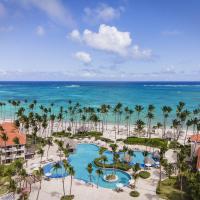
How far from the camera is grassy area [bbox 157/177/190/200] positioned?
144ft

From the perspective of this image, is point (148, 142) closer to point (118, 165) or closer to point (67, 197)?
point (118, 165)

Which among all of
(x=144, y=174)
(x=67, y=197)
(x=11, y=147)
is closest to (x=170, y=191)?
(x=144, y=174)

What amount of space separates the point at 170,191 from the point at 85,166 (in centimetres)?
2232

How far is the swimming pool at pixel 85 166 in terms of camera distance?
2067 inches

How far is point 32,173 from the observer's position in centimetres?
5203

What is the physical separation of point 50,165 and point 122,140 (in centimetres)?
2848

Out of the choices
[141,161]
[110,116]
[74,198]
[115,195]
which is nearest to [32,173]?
[74,198]

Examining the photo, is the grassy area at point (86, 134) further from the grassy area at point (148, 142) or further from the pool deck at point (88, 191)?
the pool deck at point (88, 191)

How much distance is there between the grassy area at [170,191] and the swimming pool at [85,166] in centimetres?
758

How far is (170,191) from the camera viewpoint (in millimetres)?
46250

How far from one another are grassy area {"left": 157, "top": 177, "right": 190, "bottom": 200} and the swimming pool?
24.9 feet

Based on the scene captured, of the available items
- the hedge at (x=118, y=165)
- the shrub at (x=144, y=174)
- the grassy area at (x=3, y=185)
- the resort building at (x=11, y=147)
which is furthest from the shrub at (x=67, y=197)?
the resort building at (x=11, y=147)

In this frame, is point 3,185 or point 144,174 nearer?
point 3,185

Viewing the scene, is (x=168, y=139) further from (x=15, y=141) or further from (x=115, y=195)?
(x=15, y=141)
